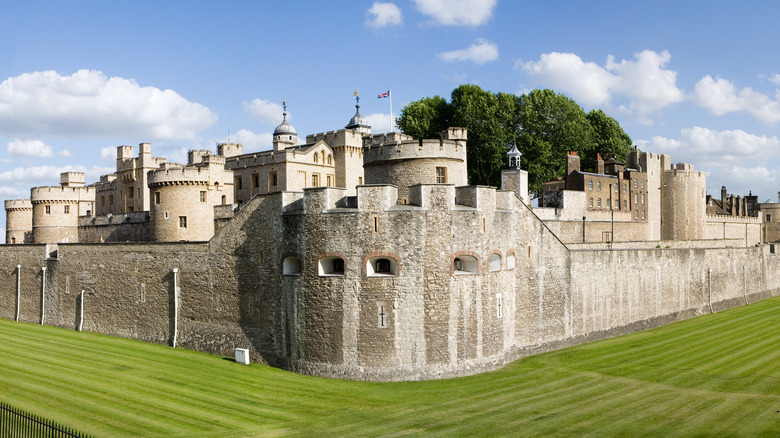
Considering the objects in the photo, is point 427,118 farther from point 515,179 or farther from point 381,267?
point 381,267

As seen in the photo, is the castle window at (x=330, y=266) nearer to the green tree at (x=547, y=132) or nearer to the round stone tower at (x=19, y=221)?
the green tree at (x=547, y=132)

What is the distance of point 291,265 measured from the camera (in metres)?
26.8

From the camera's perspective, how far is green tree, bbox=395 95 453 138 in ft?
206

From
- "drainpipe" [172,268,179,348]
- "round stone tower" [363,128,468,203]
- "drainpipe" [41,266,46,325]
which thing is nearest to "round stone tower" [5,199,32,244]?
"drainpipe" [41,266,46,325]

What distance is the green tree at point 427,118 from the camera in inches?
2472

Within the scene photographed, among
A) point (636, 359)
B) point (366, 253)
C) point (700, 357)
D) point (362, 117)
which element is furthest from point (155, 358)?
point (362, 117)

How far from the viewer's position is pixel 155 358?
2792 cm

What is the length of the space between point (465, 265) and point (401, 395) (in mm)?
6206

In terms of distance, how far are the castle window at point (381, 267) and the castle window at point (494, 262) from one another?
4.34m

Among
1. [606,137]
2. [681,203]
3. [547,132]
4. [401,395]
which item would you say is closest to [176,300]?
[401,395]

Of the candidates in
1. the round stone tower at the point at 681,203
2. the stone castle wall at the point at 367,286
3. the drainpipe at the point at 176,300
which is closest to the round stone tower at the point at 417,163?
the stone castle wall at the point at 367,286

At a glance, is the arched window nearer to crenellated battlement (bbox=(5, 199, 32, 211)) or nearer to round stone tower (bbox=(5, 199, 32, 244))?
round stone tower (bbox=(5, 199, 32, 244))

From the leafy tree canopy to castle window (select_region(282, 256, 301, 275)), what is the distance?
34.0 metres

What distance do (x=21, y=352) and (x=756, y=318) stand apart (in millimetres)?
41859
